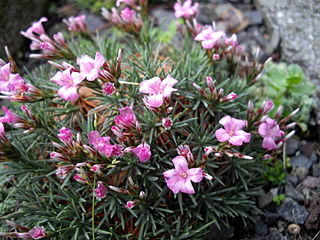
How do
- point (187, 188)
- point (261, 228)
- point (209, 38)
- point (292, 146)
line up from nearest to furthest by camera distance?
point (187, 188) < point (209, 38) < point (261, 228) < point (292, 146)

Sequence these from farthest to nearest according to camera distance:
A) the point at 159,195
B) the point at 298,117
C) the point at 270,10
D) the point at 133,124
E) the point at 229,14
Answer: the point at 229,14, the point at 270,10, the point at 298,117, the point at 159,195, the point at 133,124

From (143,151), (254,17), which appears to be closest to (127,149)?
(143,151)

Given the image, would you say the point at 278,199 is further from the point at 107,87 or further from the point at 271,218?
the point at 107,87

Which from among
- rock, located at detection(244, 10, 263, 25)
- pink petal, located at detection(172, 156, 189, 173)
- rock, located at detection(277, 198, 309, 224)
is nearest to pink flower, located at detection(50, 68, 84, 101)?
pink petal, located at detection(172, 156, 189, 173)

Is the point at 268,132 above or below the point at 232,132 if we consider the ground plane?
below

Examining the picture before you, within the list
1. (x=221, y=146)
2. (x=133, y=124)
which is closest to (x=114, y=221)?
(x=133, y=124)

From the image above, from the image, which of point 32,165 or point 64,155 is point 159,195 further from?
point 32,165

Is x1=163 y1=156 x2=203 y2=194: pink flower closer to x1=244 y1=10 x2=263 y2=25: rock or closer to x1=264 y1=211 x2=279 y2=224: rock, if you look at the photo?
x1=264 y1=211 x2=279 y2=224: rock
